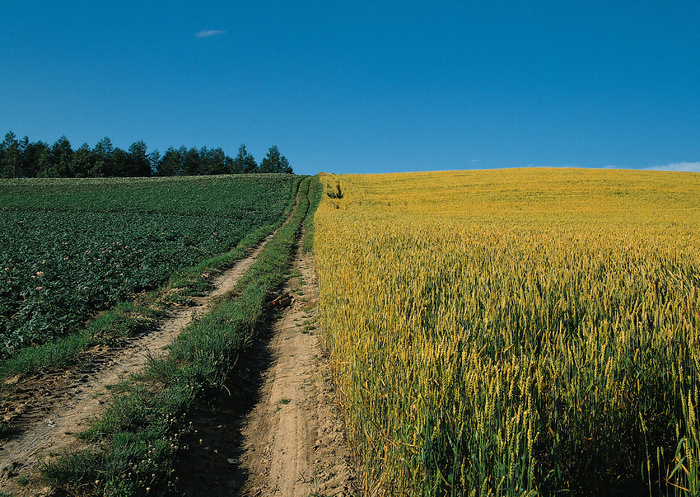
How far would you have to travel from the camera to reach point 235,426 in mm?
3887

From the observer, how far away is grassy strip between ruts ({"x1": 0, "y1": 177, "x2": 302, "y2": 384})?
4.63 m

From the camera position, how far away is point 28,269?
9000mm

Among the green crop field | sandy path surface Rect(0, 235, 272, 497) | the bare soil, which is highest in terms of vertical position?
the green crop field

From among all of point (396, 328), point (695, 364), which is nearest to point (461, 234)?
point (396, 328)

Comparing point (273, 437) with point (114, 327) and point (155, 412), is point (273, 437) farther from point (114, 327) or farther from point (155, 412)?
point (114, 327)

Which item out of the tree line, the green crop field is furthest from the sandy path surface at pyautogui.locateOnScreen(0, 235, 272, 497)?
the tree line

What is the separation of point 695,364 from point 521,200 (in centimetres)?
3151

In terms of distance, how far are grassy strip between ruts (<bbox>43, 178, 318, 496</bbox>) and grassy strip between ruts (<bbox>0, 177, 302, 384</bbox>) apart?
102cm

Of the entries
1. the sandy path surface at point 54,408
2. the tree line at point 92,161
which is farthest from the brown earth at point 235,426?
the tree line at point 92,161

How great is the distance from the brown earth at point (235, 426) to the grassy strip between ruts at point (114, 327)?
0.22m

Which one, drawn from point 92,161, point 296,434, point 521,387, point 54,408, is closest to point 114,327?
point 54,408

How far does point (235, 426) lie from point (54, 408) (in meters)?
1.91

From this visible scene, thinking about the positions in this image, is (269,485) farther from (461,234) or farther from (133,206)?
(133,206)

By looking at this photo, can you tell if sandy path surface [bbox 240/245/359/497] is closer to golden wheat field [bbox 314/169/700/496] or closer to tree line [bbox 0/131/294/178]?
golden wheat field [bbox 314/169/700/496]
